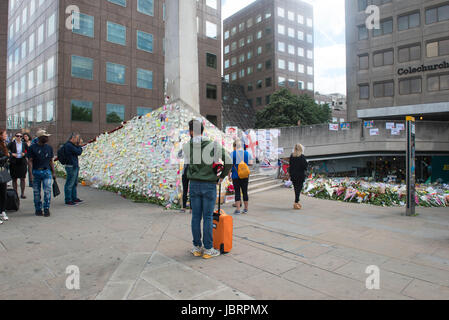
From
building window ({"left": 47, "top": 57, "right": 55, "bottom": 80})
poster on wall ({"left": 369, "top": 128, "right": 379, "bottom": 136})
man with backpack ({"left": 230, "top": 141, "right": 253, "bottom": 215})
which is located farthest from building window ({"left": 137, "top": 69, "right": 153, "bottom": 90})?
man with backpack ({"left": 230, "top": 141, "right": 253, "bottom": 215})

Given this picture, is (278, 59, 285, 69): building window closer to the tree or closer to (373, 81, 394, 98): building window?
the tree

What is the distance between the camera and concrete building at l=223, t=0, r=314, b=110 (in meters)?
53.8

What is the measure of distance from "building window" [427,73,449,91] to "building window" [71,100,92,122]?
31010 millimetres

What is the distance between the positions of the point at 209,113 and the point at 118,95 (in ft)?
36.7

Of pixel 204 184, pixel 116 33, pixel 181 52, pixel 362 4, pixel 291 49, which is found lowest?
pixel 204 184

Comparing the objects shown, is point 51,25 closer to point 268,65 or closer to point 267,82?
point 267,82

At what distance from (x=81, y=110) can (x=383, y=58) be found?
29394 mm

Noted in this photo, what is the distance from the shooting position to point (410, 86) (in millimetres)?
29391

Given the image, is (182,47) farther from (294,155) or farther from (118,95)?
(118,95)

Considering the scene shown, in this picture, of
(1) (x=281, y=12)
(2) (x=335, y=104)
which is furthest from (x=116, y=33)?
(2) (x=335, y=104)

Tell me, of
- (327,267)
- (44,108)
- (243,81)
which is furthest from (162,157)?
(243,81)

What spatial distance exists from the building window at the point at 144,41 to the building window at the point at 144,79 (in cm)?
208

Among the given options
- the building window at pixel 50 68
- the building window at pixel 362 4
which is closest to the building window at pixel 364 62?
the building window at pixel 362 4

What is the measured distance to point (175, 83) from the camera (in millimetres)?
8320
